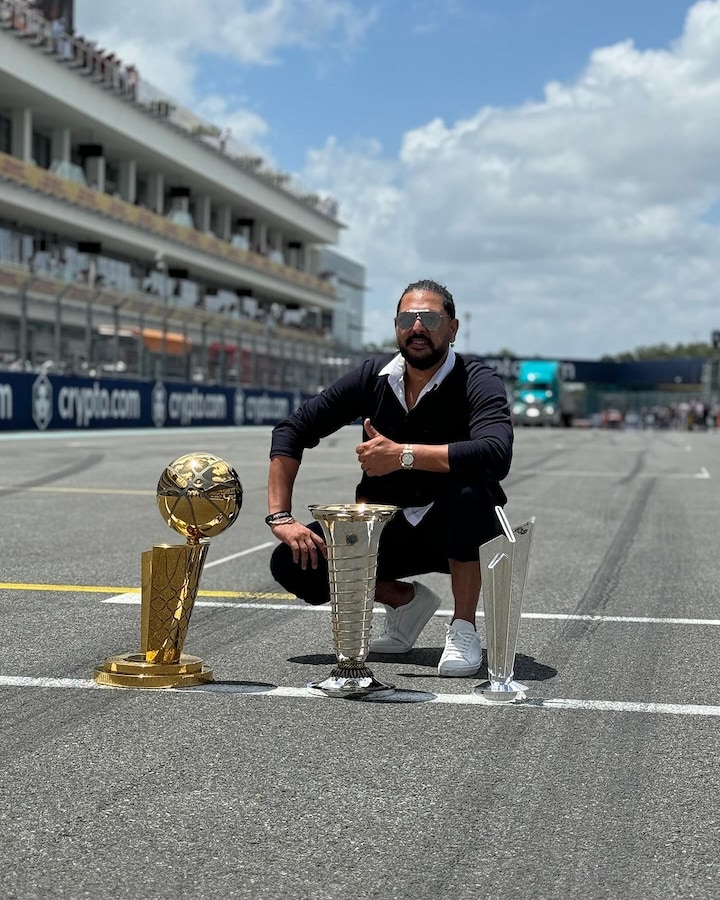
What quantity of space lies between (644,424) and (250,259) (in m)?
40.2

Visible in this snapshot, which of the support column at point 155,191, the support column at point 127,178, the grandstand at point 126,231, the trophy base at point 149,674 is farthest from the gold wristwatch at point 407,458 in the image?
the support column at point 155,191

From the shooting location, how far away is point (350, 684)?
181 inches

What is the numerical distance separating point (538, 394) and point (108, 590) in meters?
59.6

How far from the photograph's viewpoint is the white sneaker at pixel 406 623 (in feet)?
17.7

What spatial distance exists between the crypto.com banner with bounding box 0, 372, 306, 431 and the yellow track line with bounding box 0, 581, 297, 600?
71.1 feet

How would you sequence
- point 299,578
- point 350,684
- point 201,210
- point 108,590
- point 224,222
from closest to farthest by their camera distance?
point 350,684, point 299,578, point 108,590, point 201,210, point 224,222

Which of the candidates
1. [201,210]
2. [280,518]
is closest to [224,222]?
[201,210]

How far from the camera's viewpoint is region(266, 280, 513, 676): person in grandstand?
4.99 meters

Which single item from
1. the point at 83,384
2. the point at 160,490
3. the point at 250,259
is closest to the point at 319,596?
the point at 160,490

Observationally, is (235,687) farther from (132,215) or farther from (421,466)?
(132,215)

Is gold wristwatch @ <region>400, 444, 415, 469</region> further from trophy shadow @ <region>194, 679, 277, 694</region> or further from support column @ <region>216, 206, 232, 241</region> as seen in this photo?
support column @ <region>216, 206, 232, 241</region>

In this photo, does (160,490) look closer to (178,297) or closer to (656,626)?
(656,626)

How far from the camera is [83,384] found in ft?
104

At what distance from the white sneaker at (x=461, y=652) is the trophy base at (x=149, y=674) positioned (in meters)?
0.95
